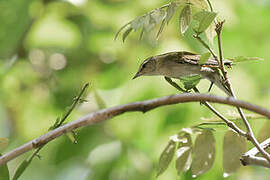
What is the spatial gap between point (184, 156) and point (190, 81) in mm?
93

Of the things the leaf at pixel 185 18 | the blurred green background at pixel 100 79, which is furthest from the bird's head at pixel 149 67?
→ the blurred green background at pixel 100 79

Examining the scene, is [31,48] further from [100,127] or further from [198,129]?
[198,129]

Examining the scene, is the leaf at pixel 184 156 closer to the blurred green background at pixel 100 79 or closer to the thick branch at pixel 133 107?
the thick branch at pixel 133 107

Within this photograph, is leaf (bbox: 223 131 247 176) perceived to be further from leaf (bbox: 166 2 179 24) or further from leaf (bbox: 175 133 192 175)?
leaf (bbox: 166 2 179 24)

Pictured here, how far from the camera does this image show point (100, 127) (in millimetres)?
1189

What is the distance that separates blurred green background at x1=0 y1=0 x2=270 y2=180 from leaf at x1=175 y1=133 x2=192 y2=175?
382 mm

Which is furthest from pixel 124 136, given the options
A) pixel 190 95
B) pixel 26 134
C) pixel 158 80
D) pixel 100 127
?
pixel 190 95

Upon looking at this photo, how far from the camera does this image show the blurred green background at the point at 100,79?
3.59 ft

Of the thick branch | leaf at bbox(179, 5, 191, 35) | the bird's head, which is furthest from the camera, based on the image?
the bird's head

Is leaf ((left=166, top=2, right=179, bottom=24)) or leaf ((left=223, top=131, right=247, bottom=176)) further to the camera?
leaf ((left=223, top=131, right=247, bottom=176))

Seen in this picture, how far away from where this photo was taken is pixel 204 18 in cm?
43

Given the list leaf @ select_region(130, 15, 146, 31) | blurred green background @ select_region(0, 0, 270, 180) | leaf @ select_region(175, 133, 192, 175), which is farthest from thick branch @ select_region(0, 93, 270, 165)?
blurred green background @ select_region(0, 0, 270, 180)

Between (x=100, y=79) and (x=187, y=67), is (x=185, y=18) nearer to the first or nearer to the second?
(x=187, y=67)

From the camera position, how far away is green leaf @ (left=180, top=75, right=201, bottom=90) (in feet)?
1.68
